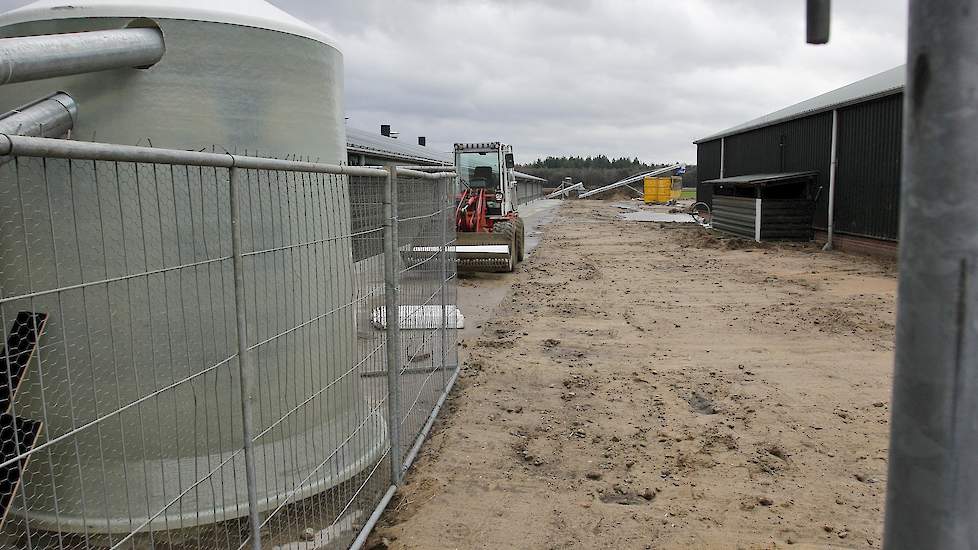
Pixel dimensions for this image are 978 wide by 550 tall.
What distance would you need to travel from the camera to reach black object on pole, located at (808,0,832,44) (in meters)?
1.67

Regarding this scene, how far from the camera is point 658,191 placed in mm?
62500

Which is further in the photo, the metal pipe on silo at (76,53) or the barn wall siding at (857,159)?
the barn wall siding at (857,159)

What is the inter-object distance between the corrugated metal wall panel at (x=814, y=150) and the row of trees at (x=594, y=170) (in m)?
65.5

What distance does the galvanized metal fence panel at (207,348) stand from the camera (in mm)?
3533

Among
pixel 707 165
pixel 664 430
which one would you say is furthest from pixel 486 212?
pixel 707 165

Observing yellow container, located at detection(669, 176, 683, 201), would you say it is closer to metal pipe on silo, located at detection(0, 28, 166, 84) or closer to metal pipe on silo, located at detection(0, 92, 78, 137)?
metal pipe on silo, located at detection(0, 28, 166, 84)

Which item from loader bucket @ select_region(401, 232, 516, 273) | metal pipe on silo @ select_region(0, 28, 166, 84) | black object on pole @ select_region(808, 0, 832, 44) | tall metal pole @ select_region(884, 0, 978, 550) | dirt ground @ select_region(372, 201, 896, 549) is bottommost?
dirt ground @ select_region(372, 201, 896, 549)

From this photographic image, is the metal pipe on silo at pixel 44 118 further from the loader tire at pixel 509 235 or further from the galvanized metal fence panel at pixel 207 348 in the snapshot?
the loader tire at pixel 509 235

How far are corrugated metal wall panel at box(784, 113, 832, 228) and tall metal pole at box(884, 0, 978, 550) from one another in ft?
71.0

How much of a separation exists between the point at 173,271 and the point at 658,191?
6146 centimetres

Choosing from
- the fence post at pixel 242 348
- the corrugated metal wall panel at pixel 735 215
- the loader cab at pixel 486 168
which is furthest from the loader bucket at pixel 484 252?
the fence post at pixel 242 348

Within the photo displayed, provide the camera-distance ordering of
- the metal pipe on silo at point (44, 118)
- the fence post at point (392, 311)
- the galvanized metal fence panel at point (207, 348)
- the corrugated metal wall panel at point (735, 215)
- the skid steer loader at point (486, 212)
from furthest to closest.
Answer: the corrugated metal wall panel at point (735, 215) → the skid steer loader at point (486, 212) → the fence post at point (392, 311) → the galvanized metal fence panel at point (207, 348) → the metal pipe on silo at point (44, 118)

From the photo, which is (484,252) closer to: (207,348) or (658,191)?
(207,348)

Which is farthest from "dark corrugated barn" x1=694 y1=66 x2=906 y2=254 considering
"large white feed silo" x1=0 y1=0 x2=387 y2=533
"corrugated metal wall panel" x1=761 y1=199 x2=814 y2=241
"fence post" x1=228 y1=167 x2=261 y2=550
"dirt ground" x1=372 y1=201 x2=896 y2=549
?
"fence post" x1=228 y1=167 x2=261 y2=550
